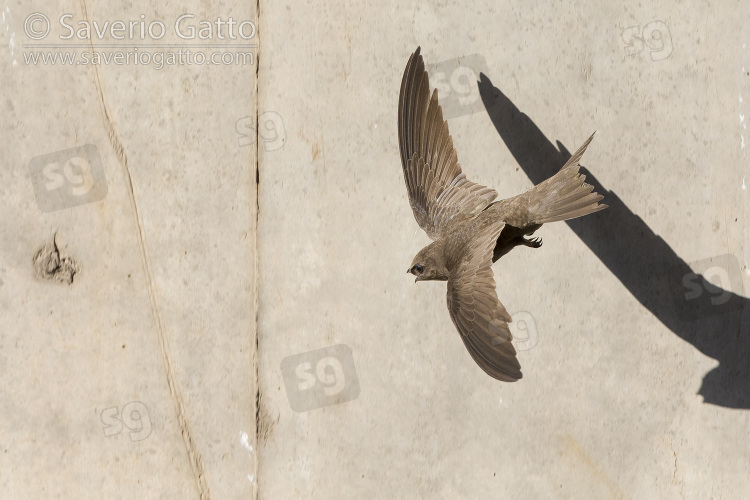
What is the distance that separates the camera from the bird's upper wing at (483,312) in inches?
136

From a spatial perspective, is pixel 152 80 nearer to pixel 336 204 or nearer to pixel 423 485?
pixel 336 204

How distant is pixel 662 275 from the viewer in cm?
510

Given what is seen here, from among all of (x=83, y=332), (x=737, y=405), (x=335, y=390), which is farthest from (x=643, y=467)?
(x=83, y=332)

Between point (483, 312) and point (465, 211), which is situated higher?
point (465, 211)
